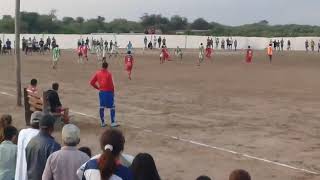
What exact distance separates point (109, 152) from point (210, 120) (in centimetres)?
1278

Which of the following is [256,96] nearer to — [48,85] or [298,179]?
[48,85]

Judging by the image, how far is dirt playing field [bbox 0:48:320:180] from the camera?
1244 cm

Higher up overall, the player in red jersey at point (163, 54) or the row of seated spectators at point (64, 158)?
the row of seated spectators at point (64, 158)

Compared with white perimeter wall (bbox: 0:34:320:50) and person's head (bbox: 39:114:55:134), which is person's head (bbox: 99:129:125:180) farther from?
white perimeter wall (bbox: 0:34:320:50)

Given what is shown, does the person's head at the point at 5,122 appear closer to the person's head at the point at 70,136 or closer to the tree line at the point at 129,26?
the person's head at the point at 70,136

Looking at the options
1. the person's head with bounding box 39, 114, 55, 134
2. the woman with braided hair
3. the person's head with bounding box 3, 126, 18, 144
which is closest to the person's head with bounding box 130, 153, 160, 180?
the woman with braided hair

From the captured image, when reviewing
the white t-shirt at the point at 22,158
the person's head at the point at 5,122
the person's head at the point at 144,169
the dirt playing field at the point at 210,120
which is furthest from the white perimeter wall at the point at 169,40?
the person's head at the point at 144,169

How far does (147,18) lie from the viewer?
5497 inches

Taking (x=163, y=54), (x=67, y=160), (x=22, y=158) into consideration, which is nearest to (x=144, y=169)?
(x=67, y=160)

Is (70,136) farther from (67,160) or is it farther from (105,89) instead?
(105,89)

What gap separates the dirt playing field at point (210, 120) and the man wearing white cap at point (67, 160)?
5.00 metres

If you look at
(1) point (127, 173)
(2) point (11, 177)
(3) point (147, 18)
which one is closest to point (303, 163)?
(2) point (11, 177)

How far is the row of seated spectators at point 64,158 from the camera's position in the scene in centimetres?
553

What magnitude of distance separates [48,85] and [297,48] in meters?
58.8
